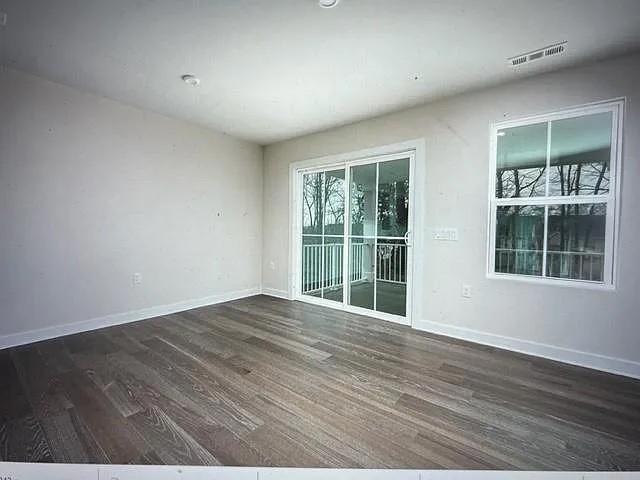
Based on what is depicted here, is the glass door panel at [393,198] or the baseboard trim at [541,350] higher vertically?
the glass door panel at [393,198]

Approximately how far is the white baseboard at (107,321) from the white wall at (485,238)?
2680 millimetres

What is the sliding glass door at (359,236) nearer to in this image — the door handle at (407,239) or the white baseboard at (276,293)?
the door handle at (407,239)

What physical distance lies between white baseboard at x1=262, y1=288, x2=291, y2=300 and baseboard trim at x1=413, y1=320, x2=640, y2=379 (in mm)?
→ 1968

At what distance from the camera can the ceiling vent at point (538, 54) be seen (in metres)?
1.99

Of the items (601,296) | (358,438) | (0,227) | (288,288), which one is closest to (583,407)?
(601,296)

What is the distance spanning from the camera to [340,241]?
3777 millimetres

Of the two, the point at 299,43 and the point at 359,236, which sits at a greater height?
the point at 299,43

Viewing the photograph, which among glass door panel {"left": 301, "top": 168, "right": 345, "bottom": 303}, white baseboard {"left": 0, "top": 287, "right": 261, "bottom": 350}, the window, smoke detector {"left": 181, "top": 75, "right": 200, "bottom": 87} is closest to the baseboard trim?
the window

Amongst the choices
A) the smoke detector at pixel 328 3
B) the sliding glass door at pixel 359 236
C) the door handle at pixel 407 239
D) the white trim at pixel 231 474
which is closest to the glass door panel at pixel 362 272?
the sliding glass door at pixel 359 236

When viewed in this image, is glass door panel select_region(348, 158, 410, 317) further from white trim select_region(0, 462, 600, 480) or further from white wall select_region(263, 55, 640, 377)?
white trim select_region(0, 462, 600, 480)

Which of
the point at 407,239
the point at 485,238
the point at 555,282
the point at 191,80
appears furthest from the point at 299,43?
the point at 555,282

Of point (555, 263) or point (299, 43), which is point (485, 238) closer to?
point (555, 263)

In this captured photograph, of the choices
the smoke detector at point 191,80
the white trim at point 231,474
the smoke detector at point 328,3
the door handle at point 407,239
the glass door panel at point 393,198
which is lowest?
the white trim at point 231,474

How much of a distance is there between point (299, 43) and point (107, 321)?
10.5 ft
